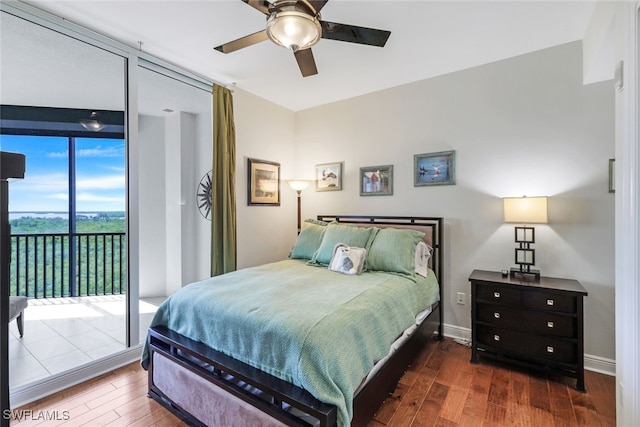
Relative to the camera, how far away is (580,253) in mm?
2475

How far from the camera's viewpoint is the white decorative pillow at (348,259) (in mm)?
2664

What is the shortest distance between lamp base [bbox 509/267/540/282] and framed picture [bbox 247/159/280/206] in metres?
2.88

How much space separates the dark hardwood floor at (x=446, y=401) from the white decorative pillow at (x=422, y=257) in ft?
2.76

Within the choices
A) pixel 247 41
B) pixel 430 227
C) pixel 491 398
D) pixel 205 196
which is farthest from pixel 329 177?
pixel 491 398

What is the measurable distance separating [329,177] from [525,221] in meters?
2.33

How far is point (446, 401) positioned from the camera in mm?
2041

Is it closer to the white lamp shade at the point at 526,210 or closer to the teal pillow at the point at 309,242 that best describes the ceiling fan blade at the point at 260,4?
the teal pillow at the point at 309,242

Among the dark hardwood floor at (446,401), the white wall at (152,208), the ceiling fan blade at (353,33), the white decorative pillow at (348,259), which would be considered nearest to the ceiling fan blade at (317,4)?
the ceiling fan blade at (353,33)

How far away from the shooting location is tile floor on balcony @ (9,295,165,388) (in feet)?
7.70

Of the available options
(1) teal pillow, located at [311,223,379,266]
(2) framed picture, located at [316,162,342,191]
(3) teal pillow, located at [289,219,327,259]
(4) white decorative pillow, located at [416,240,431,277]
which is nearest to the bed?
(4) white decorative pillow, located at [416,240,431,277]

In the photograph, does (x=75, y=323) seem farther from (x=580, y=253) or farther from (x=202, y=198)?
(x=580, y=253)

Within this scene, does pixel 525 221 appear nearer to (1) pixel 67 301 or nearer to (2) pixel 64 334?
(2) pixel 64 334

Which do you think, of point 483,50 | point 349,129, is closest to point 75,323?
point 349,129

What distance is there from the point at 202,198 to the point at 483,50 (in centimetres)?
377
